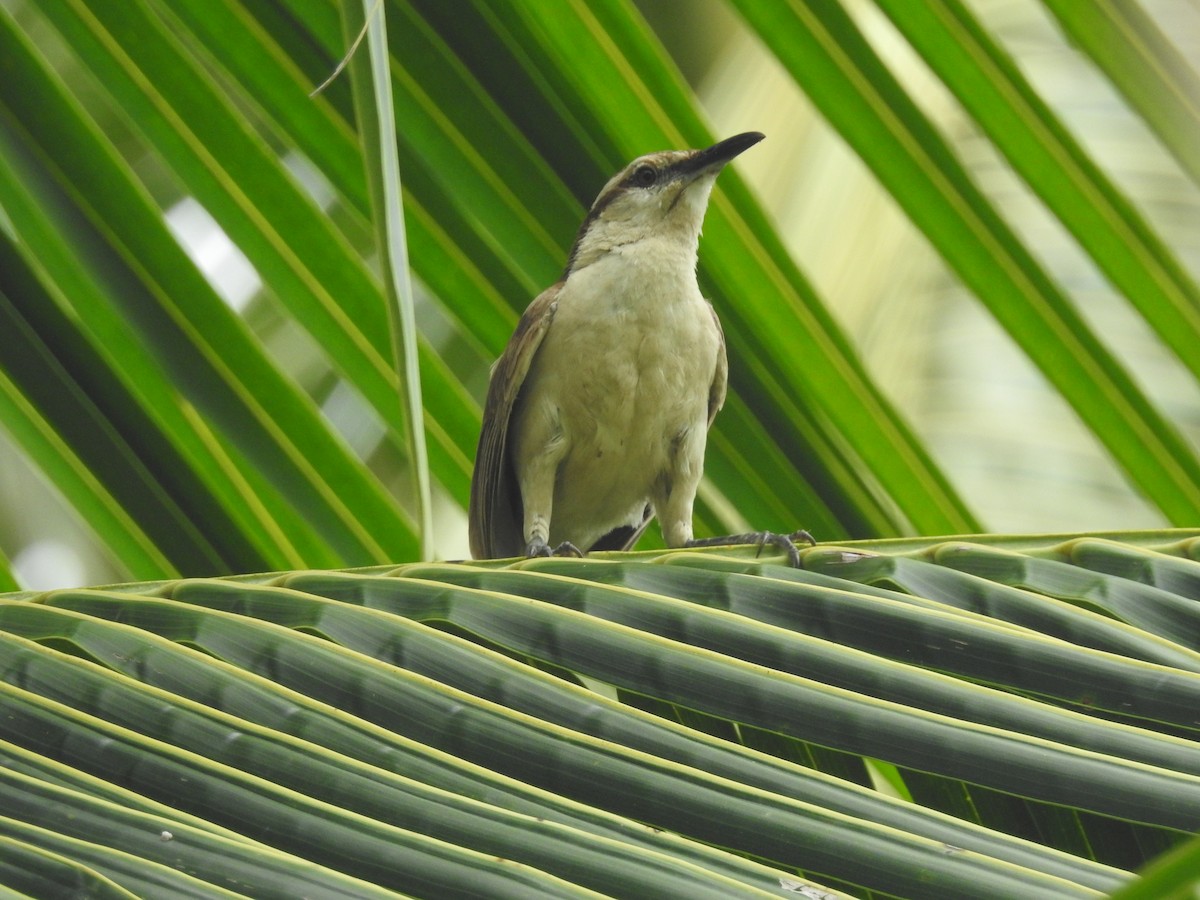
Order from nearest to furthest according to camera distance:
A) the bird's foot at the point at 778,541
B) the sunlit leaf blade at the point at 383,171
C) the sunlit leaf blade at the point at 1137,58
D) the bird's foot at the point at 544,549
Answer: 1. the sunlit leaf blade at the point at 383,171
2. the bird's foot at the point at 778,541
3. the sunlit leaf blade at the point at 1137,58
4. the bird's foot at the point at 544,549

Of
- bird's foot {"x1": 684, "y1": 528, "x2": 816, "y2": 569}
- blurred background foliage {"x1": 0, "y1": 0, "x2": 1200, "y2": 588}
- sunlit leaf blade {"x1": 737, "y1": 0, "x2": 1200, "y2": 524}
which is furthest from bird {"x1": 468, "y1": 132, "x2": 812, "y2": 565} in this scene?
sunlit leaf blade {"x1": 737, "y1": 0, "x2": 1200, "y2": 524}

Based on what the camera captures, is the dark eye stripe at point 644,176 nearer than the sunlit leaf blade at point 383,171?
No

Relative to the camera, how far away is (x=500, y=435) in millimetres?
4027

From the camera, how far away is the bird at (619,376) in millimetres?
3820

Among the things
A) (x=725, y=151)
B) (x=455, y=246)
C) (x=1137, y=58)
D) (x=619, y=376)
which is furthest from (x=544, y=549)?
(x=1137, y=58)

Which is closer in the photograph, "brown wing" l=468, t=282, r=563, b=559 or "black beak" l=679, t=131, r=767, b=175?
"black beak" l=679, t=131, r=767, b=175

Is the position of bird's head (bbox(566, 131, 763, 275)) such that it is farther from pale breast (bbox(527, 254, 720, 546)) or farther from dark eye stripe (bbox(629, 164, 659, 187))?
pale breast (bbox(527, 254, 720, 546))

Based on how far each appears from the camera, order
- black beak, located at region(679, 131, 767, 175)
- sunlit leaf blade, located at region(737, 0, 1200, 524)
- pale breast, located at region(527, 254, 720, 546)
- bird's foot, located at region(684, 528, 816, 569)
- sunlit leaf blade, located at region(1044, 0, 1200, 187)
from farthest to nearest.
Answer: pale breast, located at region(527, 254, 720, 546) → black beak, located at region(679, 131, 767, 175) → sunlit leaf blade, located at region(737, 0, 1200, 524) → sunlit leaf blade, located at region(1044, 0, 1200, 187) → bird's foot, located at region(684, 528, 816, 569)

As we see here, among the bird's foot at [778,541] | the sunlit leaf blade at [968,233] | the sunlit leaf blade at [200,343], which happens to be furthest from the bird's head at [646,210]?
the sunlit leaf blade at [200,343]

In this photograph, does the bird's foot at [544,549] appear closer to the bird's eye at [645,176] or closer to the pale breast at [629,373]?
the pale breast at [629,373]

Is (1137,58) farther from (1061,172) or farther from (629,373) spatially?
(629,373)

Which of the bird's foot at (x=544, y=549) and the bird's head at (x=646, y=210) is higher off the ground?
the bird's head at (x=646, y=210)

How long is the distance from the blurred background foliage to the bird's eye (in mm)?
1521

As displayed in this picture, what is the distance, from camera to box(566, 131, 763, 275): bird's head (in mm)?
4000
